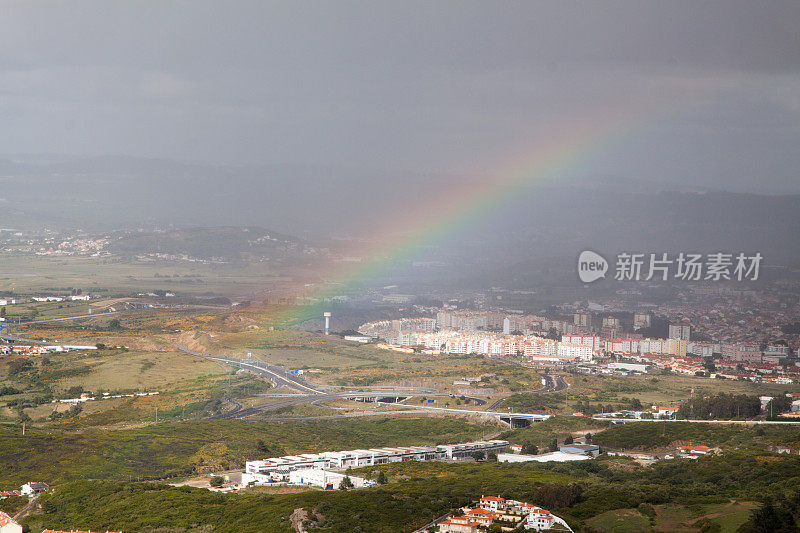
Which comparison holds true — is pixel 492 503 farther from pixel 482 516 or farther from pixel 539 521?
pixel 539 521

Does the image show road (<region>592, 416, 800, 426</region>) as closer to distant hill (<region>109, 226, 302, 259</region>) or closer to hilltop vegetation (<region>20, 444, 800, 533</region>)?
hilltop vegetation (<region>20, 444, 800, 533</region>)

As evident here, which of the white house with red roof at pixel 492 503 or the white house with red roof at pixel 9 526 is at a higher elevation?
the white house with red roof at pixel 492 503

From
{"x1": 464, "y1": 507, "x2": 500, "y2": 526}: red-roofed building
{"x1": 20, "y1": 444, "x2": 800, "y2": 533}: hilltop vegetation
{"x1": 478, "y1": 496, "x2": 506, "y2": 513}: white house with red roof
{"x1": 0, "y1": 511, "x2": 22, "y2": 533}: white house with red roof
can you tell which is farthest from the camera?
{"x1": 0, "y1": 511, "x2": 22, "y2": 533}: white house with red roof

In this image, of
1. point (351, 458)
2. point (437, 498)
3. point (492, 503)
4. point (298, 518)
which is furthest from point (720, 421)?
point (298, 518)

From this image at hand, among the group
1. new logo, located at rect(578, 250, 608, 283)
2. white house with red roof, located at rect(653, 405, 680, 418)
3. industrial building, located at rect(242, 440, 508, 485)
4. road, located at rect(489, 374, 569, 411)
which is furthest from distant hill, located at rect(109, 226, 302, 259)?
industrial building, located at rect(242, 440, 508, 485)

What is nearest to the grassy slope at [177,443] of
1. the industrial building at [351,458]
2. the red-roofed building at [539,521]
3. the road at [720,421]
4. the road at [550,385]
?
the industrial building at [351,458]

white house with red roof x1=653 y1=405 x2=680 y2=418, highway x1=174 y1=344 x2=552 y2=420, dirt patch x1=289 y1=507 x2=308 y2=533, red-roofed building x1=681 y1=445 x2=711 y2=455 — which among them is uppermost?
dirt patch x1=289 y1=507 x2=308 y2=533

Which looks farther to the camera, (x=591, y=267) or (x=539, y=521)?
(x=591, y=267)

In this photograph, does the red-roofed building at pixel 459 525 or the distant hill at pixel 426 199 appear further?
the distant hill at pixel 426 199

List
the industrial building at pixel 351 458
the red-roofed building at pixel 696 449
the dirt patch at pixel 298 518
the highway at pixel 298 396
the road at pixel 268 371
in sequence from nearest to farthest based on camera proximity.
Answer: the dirt patch at pixel 298 518 < the industrial building at pixel 351 458 < the red-roofed building at pixel 696 449 < the highway at pixel 298 396 < the road at pixel 268 371

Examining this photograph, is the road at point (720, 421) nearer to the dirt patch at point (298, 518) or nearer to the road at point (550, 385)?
the road at point (550, 385)

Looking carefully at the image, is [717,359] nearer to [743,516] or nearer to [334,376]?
[334,376]
